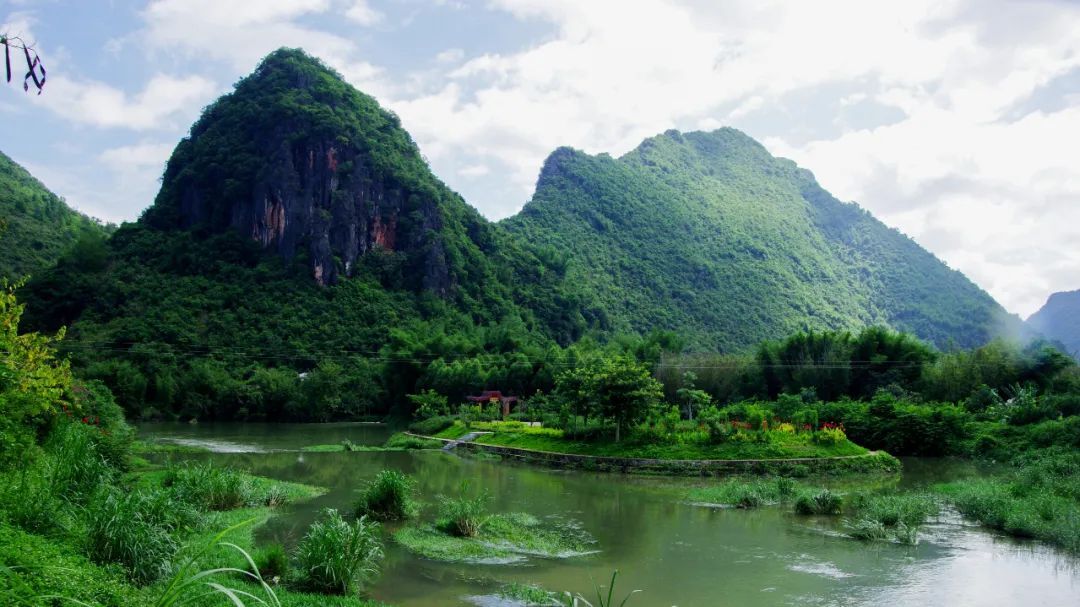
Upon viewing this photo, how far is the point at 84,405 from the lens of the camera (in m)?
20.2

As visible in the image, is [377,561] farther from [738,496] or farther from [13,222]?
[13,222]

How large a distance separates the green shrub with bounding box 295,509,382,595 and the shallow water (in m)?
0.66

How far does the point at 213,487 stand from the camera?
16.0m

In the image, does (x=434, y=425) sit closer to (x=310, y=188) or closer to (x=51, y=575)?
(x=51, y=575)

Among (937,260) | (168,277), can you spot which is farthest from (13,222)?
(937,260)

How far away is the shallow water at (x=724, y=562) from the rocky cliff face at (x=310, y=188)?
68512mm

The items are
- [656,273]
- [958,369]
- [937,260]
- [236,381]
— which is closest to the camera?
[958,369]

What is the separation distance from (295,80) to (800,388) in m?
90.4

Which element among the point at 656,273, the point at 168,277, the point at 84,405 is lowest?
the point at 84,405

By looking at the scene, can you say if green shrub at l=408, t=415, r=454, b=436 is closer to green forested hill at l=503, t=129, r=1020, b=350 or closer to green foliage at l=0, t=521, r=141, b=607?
green foliage at l=0, t=521, r=141, b=607

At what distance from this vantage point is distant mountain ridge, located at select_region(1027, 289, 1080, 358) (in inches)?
3706

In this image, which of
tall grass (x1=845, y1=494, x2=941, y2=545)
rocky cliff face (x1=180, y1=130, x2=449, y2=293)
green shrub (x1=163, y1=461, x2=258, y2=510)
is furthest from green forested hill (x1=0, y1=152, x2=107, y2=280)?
tall grass (x1=845, y1=494, x2=941, y2=545)

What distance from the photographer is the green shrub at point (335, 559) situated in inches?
410

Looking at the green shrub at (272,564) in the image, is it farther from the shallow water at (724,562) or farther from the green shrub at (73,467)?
the green shrub at (73,467)
